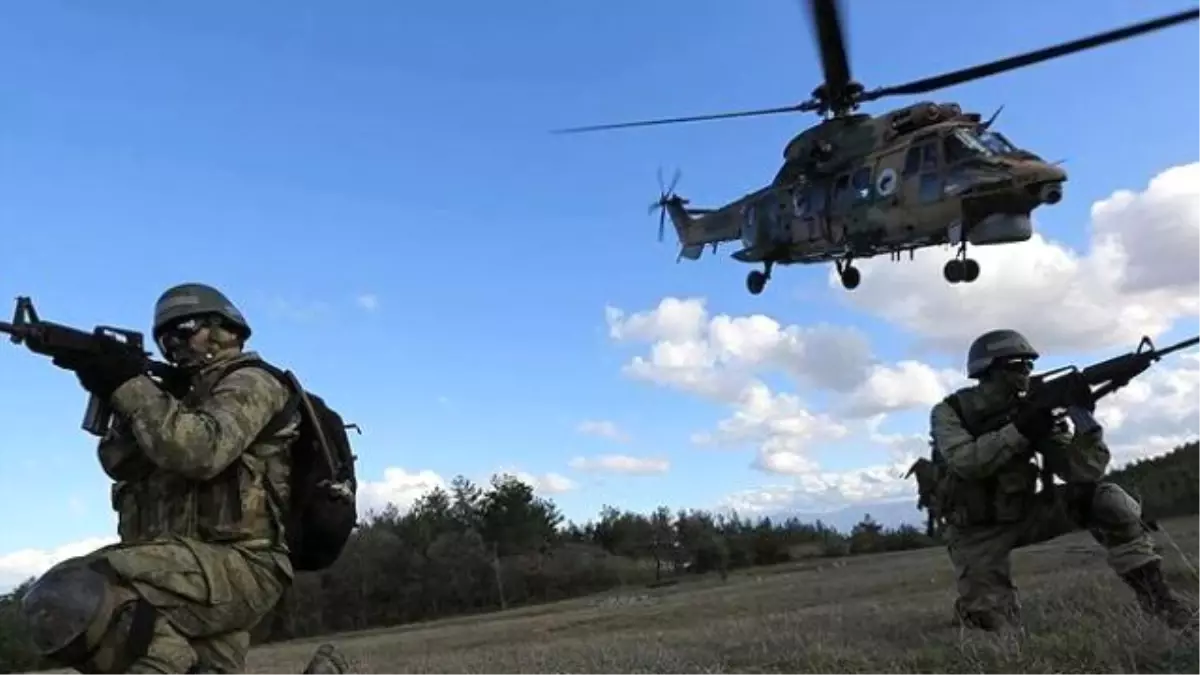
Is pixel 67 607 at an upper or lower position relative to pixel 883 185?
lower

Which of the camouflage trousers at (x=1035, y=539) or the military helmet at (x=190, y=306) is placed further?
the camouflage trousers at (x=1035, y=539)

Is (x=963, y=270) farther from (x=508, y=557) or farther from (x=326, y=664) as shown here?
(x=508, y=557)

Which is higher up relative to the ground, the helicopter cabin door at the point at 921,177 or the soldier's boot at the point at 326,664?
the helicopter cabin door at the point at 921,177

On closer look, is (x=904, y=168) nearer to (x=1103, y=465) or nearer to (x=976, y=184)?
(x=976, y=184)

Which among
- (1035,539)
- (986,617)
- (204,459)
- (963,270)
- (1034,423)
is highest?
(963,270)

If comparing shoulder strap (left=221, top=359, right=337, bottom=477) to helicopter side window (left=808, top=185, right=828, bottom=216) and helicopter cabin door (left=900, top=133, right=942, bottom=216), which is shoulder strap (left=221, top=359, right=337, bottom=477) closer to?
helicopter cabin door (left=900, top=133, right=942, bottom=216)

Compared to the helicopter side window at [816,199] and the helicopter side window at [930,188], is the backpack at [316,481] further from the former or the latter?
the helicopter side window at [816,199]

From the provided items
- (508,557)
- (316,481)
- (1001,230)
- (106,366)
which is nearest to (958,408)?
(316,481)

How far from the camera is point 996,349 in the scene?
8.11m

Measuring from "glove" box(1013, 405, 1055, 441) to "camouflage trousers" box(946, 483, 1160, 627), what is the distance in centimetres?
42

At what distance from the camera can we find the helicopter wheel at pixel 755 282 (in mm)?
25672

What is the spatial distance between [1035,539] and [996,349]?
49.9 inches

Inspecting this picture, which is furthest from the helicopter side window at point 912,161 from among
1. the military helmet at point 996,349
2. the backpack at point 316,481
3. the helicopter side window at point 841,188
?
the backpack at point 316,481

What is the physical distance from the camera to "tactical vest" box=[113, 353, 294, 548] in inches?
183
